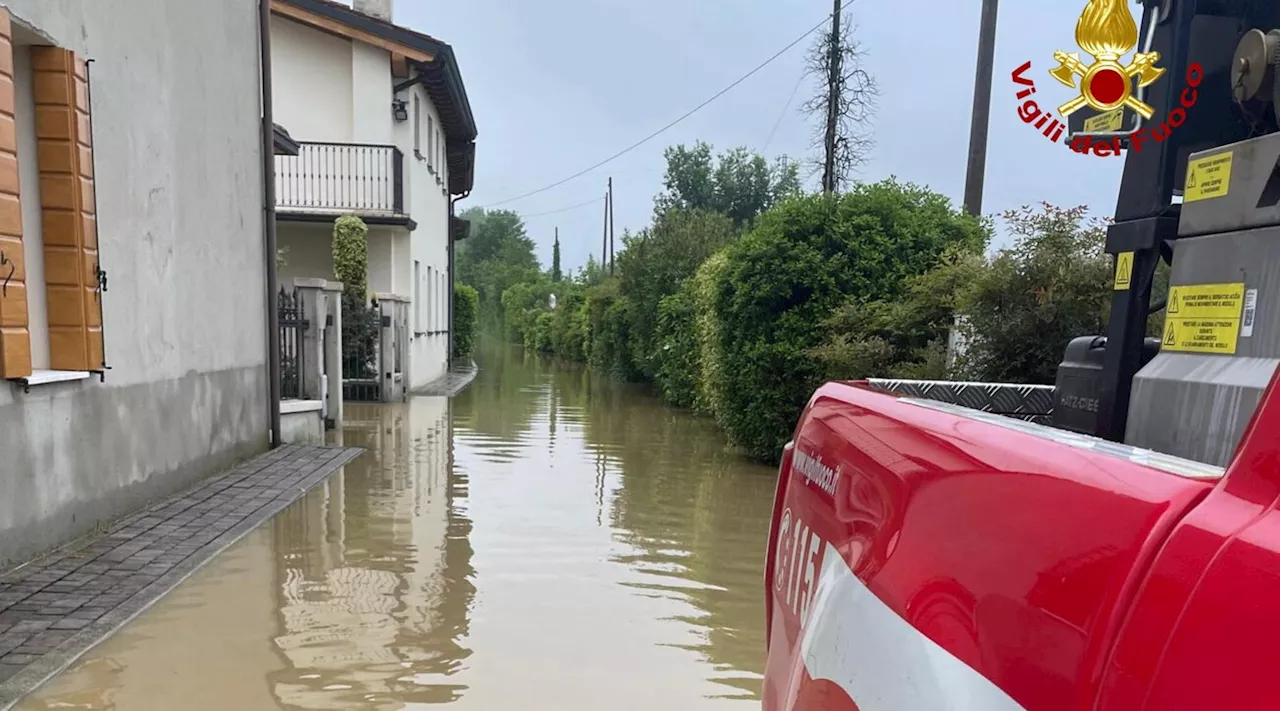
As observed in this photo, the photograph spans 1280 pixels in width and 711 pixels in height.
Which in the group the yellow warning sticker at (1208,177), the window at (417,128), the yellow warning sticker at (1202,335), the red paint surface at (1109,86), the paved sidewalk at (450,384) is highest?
the window at (417,128)

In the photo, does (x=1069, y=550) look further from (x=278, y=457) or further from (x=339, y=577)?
(x=278, y=457)

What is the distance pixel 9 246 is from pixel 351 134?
10.9 m

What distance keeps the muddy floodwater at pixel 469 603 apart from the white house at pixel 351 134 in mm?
7295

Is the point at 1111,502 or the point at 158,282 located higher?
the point at 158,282

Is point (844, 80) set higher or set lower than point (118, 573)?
higher

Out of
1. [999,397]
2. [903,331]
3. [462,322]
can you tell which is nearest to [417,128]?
[903,331]

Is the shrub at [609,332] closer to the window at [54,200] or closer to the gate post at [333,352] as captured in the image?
the gate post at [333,352]

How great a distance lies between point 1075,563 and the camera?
0.91m

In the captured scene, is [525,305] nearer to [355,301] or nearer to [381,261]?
[381,261]

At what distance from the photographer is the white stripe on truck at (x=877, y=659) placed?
101 cm

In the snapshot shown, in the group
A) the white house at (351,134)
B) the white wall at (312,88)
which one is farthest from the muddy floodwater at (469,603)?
the white wall at (312,88)

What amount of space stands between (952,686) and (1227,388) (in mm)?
910

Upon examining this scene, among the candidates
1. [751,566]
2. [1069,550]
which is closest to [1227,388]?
[1069,550]

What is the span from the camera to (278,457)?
8320 millimetres
